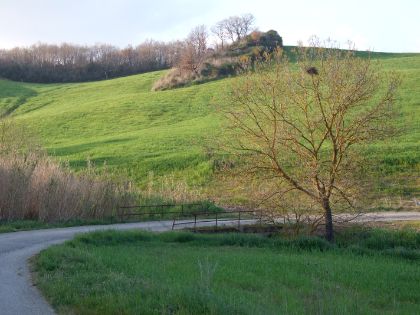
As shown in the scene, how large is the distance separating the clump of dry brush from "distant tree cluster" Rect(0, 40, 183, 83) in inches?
3099

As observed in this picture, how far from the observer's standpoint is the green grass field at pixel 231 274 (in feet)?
34.2

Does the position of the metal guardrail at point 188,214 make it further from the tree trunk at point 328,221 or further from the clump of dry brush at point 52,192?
the tree trunk at point 328,221

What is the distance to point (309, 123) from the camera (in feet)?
77.2

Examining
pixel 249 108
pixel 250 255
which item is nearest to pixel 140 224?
pixel 249 108

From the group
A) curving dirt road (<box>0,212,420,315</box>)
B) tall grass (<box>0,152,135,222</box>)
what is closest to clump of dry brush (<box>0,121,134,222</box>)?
tall grass (<box>0,152,135,222</box>)

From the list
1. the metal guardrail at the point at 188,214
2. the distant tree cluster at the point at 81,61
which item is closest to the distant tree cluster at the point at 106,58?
the distant tree cluster at the point at 81,61

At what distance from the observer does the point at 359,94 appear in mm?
22828

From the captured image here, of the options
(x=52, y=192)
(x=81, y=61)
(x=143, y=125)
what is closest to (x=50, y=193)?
(x=52, y=192)

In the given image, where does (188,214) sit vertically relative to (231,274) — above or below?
below

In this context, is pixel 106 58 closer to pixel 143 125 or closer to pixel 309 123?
pixel 143 125

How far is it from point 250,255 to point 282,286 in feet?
17.8

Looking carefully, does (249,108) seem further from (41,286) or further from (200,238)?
(41,286)

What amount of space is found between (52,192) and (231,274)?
16.0 meters

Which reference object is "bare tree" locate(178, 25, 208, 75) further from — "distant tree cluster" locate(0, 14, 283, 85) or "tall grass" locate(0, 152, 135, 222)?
"tall grass" locate(0, 152, 135, 222)
